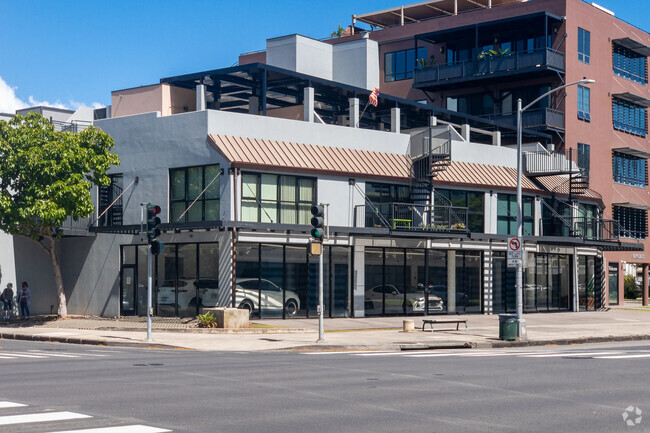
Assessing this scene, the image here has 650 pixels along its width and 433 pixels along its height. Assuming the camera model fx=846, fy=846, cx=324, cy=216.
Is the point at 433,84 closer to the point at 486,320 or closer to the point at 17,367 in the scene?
the point at 486,320

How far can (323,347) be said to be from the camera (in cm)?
2478

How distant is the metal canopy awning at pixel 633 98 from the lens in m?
57.6

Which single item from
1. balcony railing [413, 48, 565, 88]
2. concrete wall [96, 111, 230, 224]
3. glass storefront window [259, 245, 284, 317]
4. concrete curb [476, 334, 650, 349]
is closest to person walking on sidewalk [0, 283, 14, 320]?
concrete wall [96, 111, 230, 224]

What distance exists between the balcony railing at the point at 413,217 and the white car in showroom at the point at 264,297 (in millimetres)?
4734

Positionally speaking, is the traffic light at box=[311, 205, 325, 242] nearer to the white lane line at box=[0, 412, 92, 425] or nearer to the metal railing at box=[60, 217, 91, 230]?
the white lane line at box=[0, 412, 92, 425]

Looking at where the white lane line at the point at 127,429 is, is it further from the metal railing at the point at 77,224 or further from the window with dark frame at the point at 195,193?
→ the metal railing at the point at 77,224

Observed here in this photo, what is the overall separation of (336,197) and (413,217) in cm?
444

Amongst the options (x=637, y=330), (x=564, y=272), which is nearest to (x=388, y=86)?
(x=564, y=272)

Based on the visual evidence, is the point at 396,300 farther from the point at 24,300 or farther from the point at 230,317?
the point at 24,300

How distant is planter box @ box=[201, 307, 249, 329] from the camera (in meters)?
29.8

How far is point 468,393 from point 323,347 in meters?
11.2

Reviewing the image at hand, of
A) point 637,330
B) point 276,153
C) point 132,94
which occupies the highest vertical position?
point 132,94

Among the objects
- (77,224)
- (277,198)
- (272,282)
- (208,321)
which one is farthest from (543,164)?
(77,224)

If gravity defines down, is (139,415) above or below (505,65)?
below
